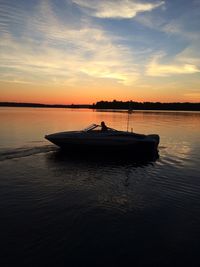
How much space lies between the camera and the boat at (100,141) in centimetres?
2334

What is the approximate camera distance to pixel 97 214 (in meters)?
11.0

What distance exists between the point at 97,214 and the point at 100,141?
12.8 meters

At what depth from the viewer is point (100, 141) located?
23500 millimetres

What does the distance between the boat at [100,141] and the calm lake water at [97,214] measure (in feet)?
12.3

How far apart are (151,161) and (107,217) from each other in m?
11.8

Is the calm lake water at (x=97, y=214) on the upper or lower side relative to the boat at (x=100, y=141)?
lower

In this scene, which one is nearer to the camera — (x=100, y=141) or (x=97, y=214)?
(x=97, y=214)

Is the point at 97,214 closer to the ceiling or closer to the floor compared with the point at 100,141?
closer to the floor

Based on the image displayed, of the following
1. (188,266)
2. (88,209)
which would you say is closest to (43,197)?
(88,209)

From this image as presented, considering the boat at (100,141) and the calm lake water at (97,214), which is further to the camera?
the boat at (100,141)

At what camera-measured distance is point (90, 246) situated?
28.1ft

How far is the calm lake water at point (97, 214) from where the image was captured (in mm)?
8156

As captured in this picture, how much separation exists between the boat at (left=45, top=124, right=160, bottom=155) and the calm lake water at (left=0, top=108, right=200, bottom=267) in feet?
12.3

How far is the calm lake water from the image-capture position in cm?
816
